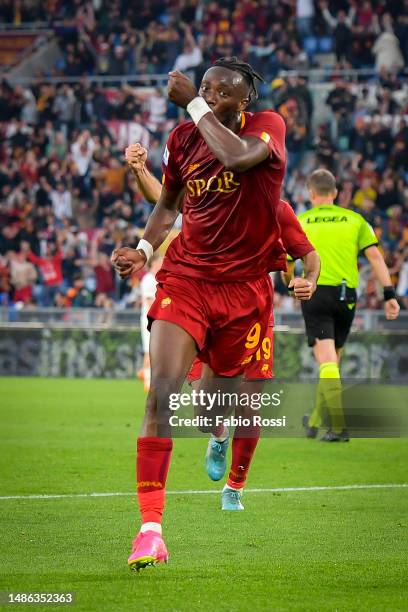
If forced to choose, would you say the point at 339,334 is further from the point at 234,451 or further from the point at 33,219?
the point at 33,219

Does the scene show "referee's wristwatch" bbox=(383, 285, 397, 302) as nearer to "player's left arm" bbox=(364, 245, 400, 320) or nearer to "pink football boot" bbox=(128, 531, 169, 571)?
"player's left arm" bbox=(364, 245, 400, 320)

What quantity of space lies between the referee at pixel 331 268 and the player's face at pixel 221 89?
5.71m

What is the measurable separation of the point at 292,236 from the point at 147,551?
238 centimetres

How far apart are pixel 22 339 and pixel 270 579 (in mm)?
17288

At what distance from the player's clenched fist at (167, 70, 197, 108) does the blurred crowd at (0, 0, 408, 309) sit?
49.8ft

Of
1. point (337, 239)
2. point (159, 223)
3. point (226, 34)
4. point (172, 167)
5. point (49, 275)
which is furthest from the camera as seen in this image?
point (226, 34)

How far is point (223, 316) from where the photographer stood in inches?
252

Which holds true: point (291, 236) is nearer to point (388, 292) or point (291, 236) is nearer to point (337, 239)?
point (388, 292)

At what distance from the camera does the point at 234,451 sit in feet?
24.8

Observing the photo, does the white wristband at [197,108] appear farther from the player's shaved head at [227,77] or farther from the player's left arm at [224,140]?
the player's shaved head at [227,77]

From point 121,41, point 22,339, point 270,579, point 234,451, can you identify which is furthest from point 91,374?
point 270,579

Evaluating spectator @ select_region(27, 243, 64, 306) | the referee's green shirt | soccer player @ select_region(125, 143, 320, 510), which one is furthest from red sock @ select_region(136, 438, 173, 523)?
spectator @ select_region(27, 243, 64, 306)

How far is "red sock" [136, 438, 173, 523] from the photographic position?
5707 millimetres

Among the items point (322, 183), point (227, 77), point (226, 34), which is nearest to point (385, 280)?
point (322, 183)
